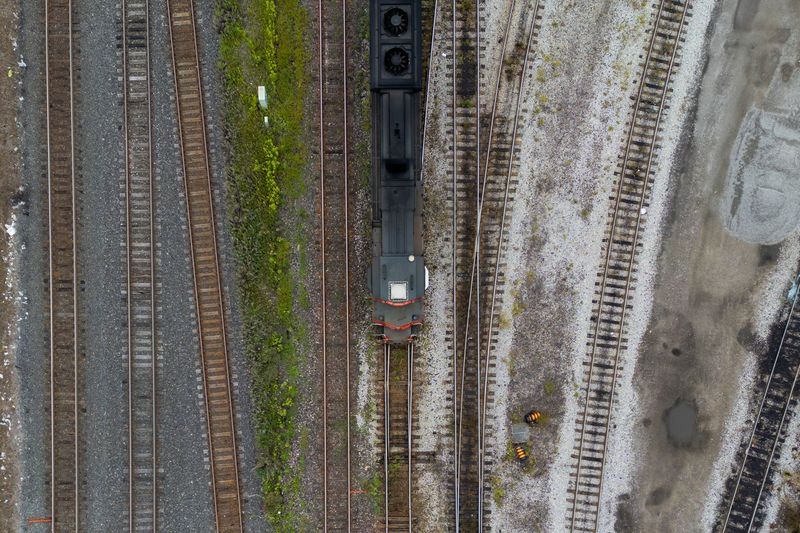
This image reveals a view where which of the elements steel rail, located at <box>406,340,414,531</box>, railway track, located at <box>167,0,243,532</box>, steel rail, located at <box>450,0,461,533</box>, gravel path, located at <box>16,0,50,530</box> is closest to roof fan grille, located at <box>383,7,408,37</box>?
steel rail, located at <box>450,0,461,533</box>

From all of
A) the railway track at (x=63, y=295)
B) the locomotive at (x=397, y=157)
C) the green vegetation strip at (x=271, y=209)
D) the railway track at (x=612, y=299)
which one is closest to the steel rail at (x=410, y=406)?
the locomotive at (x=397, y=157)

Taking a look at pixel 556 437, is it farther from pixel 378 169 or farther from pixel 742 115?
pixel 742 115

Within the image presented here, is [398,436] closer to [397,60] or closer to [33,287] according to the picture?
[397,60]

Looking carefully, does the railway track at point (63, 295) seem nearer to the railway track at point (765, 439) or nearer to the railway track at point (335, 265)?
the railway track at point (335, 265)

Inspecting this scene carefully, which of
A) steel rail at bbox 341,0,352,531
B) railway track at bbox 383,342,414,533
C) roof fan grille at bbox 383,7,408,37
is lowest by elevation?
railway track at bbox 383,342,414,533

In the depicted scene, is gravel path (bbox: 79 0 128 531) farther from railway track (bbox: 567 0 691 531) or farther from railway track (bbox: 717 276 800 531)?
railway track (bbox: 717 276 800 531)

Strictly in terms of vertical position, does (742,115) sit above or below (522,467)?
above

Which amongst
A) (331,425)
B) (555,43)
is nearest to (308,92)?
(555,43)
